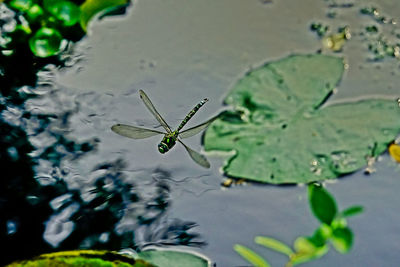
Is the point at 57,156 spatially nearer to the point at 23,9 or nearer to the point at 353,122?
the point at 23,9

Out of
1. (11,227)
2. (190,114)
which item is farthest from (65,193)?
(190,114)

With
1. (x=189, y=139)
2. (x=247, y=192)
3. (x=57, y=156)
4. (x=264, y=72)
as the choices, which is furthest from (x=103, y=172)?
(x=264, y=72)

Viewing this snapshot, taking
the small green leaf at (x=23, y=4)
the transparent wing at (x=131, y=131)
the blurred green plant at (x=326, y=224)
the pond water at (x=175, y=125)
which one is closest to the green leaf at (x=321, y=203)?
the blurred green plant at (x=326, y=224)

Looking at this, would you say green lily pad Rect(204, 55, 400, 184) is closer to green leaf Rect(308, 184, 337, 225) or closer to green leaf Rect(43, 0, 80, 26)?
green leaf Rect(308, 184, 337, 225)

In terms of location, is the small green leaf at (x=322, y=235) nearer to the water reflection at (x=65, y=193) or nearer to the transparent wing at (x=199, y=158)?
the water reflection at (x=65, y=193)

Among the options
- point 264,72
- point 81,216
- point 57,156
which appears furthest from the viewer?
point 264,72
